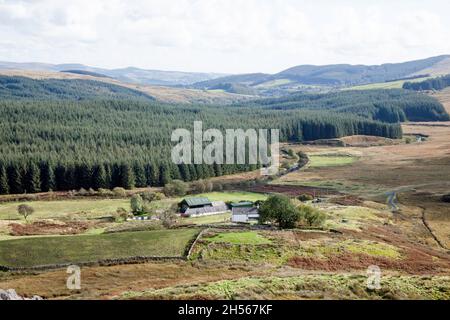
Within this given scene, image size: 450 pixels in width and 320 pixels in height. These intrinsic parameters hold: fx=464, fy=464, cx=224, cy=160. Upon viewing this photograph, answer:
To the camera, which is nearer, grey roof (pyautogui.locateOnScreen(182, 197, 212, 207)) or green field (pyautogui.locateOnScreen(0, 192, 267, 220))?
grey roof (pyautogui.locateOnScreen(182, 197, 212, 207))

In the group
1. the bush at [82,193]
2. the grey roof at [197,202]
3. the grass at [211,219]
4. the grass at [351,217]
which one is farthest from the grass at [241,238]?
the bush at [82,193]

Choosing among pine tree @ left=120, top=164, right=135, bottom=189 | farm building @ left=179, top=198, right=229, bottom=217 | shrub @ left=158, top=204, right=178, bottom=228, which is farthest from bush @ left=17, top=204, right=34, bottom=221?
pine tree @ left=120, top=164, right=135, bottom=189

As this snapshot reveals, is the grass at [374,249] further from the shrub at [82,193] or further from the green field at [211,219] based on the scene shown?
the shrub at [82,193]

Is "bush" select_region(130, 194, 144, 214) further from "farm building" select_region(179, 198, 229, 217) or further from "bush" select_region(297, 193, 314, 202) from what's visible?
"bush" select_region(297, 193, 314, 202)

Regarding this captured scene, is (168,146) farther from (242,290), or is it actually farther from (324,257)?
(242,290)

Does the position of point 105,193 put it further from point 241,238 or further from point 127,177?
point 241,238
